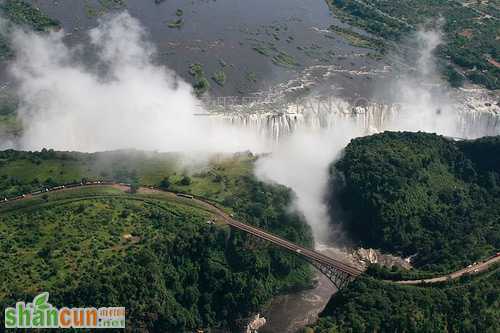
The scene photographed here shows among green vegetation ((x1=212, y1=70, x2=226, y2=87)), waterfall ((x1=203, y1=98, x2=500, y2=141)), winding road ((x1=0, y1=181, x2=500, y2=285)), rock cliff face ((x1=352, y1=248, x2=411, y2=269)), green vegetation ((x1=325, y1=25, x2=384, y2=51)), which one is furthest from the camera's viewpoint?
green vegetation ((x1=325, y1=25, x2=384, y2=51))

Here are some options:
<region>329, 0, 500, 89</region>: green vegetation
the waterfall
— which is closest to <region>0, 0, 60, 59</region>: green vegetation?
the waterfall

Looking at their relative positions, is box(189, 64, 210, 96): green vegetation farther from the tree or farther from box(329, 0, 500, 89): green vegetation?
box(329, 0, 500, 89): green vegetation

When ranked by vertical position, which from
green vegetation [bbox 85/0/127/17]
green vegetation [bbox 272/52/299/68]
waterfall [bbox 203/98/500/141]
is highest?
green vegetation [bbox 85/0/127/17]

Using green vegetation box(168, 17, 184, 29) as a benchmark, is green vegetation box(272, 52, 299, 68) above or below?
below

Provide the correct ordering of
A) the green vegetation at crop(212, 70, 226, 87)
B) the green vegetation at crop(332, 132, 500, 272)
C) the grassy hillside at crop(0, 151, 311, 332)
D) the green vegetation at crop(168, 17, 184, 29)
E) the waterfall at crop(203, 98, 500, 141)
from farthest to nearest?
the green vegetation at crop(168, 17, 184, 29)
the green vegetation at crop(212, 70, 226, 87)
the waterfall at crop(203, 98, 500, 141)
the green vegetation at crop(332, 132, 500, 272)
the grassy hillside at crop(0, 151, 311, 332)

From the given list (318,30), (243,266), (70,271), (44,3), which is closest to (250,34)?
(318,30)

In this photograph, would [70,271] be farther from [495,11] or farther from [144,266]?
[495,11]

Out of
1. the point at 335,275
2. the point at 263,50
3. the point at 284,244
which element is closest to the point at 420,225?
the point at 335,275
